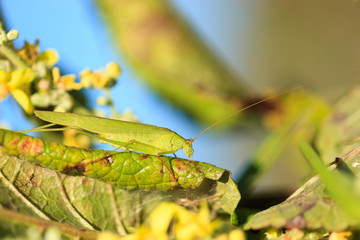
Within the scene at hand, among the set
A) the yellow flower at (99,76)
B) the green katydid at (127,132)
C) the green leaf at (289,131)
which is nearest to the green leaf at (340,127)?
the green leaf at (289,131)

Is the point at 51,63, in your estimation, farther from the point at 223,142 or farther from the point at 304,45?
the point at 304,45

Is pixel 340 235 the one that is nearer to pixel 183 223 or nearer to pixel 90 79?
pixel 183 223

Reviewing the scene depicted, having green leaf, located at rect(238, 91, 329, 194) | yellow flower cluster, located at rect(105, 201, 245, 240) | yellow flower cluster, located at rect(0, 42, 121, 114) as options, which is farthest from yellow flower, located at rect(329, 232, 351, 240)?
yellow flower cluster, located at rect(0, 42, 121, 114)

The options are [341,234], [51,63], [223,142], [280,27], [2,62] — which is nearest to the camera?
[341,234]

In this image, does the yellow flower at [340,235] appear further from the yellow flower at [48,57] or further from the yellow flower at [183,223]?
the yellow flower at [48,57]

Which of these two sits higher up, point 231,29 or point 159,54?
point 231,29

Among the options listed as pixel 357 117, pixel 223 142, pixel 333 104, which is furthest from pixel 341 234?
pixel 223 142
